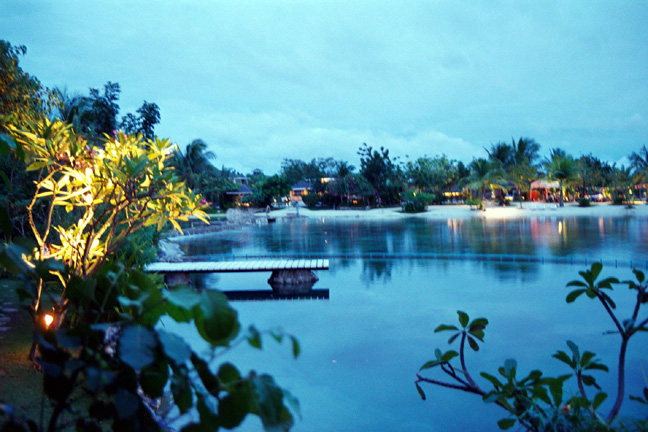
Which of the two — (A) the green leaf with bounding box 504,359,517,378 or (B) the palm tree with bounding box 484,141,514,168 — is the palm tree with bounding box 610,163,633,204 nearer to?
(B) the palm tree with bounding box 484,141,514,168

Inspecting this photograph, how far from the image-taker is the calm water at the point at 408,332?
11.2 feet

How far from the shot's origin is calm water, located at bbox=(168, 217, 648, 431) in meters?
3.41

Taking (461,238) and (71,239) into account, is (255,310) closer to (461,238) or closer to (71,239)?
(71,239)

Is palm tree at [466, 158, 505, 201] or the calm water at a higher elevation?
palm tree at [466, 158, 505, 201]

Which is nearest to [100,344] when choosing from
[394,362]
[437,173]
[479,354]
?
[394,362]

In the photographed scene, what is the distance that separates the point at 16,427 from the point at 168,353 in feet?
0.73

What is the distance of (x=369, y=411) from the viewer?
3.38 m

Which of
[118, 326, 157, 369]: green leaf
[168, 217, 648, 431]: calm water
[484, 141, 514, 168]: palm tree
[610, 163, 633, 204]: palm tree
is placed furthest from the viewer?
[484, 141, 514, 168]: palm tree

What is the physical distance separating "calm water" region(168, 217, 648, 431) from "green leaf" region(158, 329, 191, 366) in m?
1.60

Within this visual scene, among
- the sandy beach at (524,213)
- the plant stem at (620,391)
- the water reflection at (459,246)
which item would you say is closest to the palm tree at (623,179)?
the sandy beach at (524,213)

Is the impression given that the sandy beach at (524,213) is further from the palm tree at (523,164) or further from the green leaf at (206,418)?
the green leaf at (206,418)

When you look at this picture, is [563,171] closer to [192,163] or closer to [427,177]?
[427,177]

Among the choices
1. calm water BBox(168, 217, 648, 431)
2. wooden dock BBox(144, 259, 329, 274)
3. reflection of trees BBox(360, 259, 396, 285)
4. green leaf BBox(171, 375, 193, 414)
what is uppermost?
green leaf BBox(171, 375, 193, 414)

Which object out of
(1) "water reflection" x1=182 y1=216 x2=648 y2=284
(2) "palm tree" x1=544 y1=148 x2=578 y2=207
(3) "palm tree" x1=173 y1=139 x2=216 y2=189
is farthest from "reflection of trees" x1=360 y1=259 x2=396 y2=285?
(2) "palm tree" x1=544 y1=148 x2=578 y2=207
